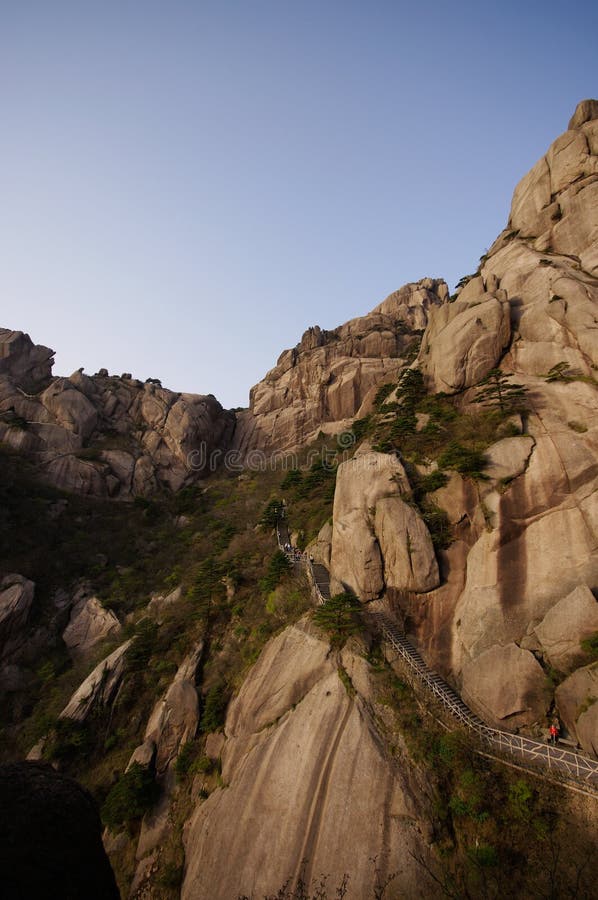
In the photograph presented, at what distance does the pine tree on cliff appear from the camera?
2612 centimetres

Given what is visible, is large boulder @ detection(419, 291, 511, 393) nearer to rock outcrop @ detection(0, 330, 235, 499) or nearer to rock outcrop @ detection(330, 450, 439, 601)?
rock outcrop @ detection(330, 450, 439, 601)

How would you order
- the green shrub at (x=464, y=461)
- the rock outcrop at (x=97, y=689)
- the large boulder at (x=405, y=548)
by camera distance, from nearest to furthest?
the large boulder at (x=405, y=548), the green shrub at (x=464, y=461), the rock outcrop at (x=97, y=689)

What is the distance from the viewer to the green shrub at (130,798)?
65.2 ft

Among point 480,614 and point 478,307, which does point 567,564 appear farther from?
point 478,307

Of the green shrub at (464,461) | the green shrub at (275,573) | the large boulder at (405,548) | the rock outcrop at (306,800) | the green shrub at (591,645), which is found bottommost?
the rock outcrop at (306,800)

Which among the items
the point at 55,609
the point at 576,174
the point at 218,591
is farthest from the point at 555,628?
the point at 576,174

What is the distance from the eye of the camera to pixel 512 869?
534 inches

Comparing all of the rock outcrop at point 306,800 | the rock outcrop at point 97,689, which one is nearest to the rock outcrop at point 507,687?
the rock outcrop at point 306,800

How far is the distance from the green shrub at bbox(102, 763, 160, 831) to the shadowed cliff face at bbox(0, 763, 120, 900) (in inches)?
602

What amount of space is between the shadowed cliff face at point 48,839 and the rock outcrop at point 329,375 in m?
58.5

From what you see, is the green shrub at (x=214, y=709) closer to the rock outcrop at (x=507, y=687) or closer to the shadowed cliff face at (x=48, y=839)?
the rock outcrop at (x=507, y=687)

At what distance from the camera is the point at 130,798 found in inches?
786

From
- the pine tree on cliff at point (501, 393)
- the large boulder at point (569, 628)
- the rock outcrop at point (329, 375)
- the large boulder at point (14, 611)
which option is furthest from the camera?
the rock outcrop at point (329, 375)

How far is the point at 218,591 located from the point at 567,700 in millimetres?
21247
